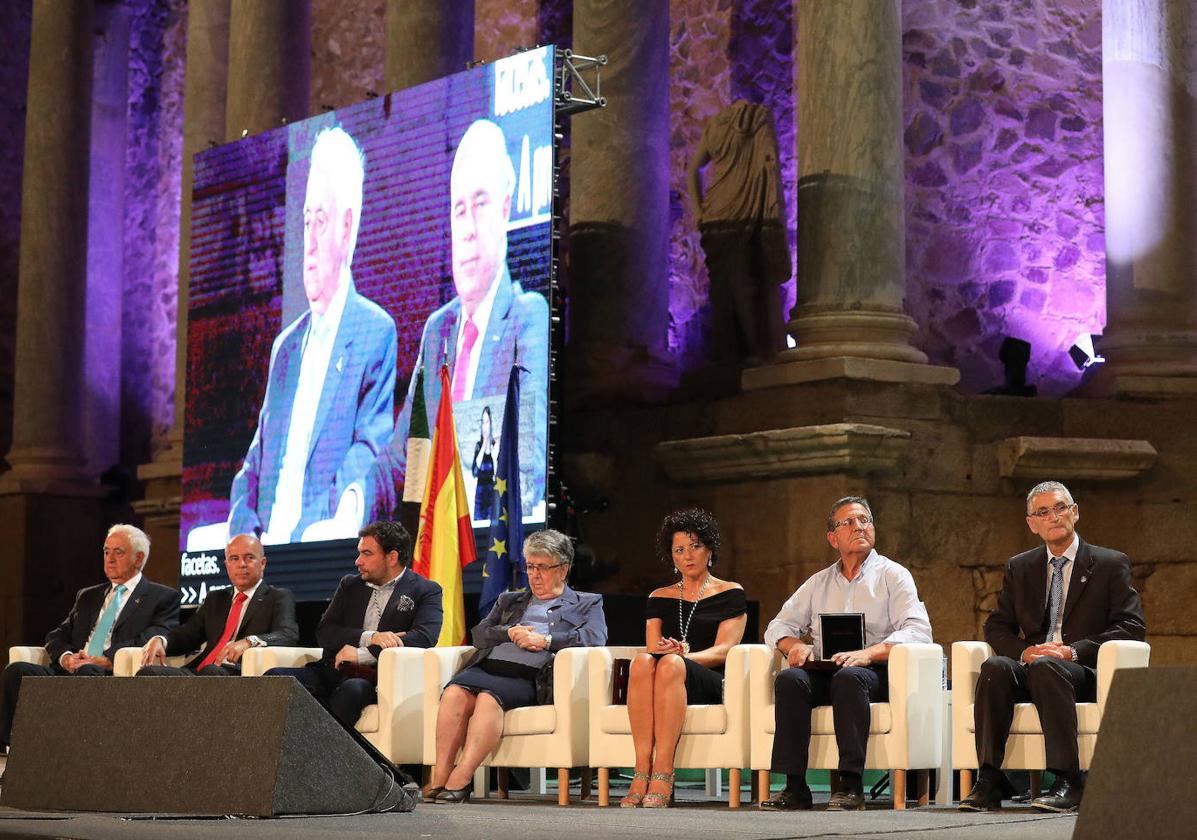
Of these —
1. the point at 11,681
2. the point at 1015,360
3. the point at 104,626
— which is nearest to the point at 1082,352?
the point at 1015,360

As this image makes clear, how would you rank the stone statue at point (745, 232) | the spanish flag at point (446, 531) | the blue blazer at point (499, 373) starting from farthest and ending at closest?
1. the stone statue at point (745, 232)
2. the blue blazer at point (499, 373)
3. the spanish flag at point (446, 531)

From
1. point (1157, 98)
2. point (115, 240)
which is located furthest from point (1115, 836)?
point (115, 240)

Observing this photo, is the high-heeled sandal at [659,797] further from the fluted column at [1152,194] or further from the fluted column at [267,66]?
the fluted column at [267,66]

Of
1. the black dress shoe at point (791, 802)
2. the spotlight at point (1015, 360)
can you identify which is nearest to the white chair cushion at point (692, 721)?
the black dress shoe at point (791, 802)

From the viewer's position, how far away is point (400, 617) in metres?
8.11

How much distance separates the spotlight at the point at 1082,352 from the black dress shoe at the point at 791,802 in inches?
218

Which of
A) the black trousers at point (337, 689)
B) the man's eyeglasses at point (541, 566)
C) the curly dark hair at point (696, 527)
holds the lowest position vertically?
the black trousers at point (337, 689)

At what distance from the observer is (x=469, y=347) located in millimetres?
10773

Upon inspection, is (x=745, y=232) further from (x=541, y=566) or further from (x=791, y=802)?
(x=791, y=802)

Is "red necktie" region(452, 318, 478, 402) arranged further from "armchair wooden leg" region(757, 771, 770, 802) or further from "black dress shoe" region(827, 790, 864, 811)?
"black dress shoe" region(827, 790, 864, 811)

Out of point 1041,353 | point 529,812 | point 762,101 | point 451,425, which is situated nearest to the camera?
point 529,812

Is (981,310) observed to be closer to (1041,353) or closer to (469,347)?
(1041,353)

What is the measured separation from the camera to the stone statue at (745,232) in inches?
472

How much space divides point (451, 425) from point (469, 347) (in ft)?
1.77
